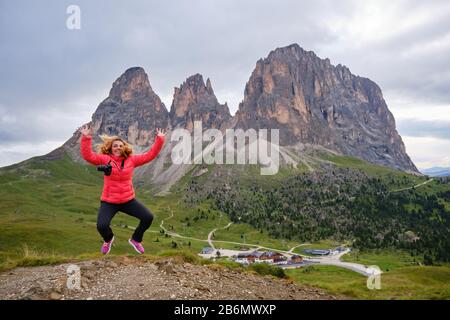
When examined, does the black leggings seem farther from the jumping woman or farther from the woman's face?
the woman's face

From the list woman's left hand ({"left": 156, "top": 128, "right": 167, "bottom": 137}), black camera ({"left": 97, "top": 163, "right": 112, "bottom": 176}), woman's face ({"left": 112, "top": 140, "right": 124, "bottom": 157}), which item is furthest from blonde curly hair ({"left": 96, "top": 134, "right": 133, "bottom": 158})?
woman's left hand ({"left": 156, "top": 128, "right": 167, "bottom": 137})

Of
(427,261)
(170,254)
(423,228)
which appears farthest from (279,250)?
(170,254)

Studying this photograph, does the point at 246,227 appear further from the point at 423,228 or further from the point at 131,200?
the point at 131,200

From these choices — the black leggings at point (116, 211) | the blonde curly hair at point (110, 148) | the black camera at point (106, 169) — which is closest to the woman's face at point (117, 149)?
the blonde curly hair at point (110, 148)

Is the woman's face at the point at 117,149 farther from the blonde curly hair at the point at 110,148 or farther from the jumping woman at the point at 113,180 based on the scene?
the blonde curly hair at the point at 110,148

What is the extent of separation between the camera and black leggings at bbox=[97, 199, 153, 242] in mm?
13289

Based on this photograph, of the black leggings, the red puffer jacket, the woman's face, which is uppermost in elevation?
the woman's face

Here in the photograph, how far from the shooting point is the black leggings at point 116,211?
43.6 feet

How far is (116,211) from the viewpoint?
13.6 m

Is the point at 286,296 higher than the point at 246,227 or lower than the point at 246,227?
higher

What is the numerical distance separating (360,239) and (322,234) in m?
19.5

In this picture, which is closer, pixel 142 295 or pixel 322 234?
pixel 142 295

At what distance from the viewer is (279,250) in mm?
154625

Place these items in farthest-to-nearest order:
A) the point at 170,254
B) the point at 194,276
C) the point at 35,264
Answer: the point at 170,254 → the point at 35,264 → the point at 194,276
